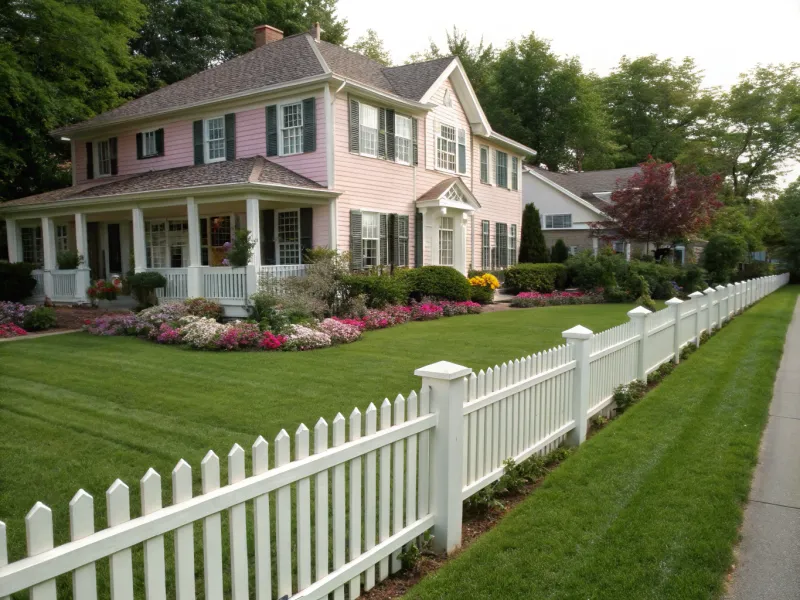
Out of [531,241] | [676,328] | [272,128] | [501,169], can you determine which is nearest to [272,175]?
[272,128]

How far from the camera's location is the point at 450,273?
1955cm

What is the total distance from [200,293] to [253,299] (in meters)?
2.33

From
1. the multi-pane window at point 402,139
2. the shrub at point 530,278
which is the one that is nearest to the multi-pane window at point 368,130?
the multi-pane window at point 402,139

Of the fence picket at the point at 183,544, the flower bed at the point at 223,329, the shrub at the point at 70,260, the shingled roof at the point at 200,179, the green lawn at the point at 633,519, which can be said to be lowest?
the green lawn at the point at 633,519

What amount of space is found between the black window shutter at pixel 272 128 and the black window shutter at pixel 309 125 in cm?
110

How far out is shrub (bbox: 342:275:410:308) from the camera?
16.0 metres

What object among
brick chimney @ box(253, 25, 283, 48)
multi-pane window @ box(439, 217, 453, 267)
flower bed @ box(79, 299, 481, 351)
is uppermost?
brick chimney @ box(253, 25, 283, 48)

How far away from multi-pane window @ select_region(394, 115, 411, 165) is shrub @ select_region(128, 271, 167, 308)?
8.20m

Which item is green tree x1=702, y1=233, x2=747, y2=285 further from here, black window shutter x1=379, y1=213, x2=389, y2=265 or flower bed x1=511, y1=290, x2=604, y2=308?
black window shutter x1=379, y1=213, x2=389, y2=265

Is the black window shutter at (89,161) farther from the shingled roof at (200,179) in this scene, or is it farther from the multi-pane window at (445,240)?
the multi-pane window at (445,240)

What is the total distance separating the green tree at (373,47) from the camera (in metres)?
49.0

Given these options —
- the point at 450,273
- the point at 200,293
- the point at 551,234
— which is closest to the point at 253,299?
the point at 200,293

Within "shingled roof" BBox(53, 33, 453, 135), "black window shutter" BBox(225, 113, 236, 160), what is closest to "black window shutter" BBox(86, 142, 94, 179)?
"shingled roof" BBox(53, 33, 453, 135)

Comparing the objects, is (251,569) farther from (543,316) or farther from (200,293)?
(543,316)
